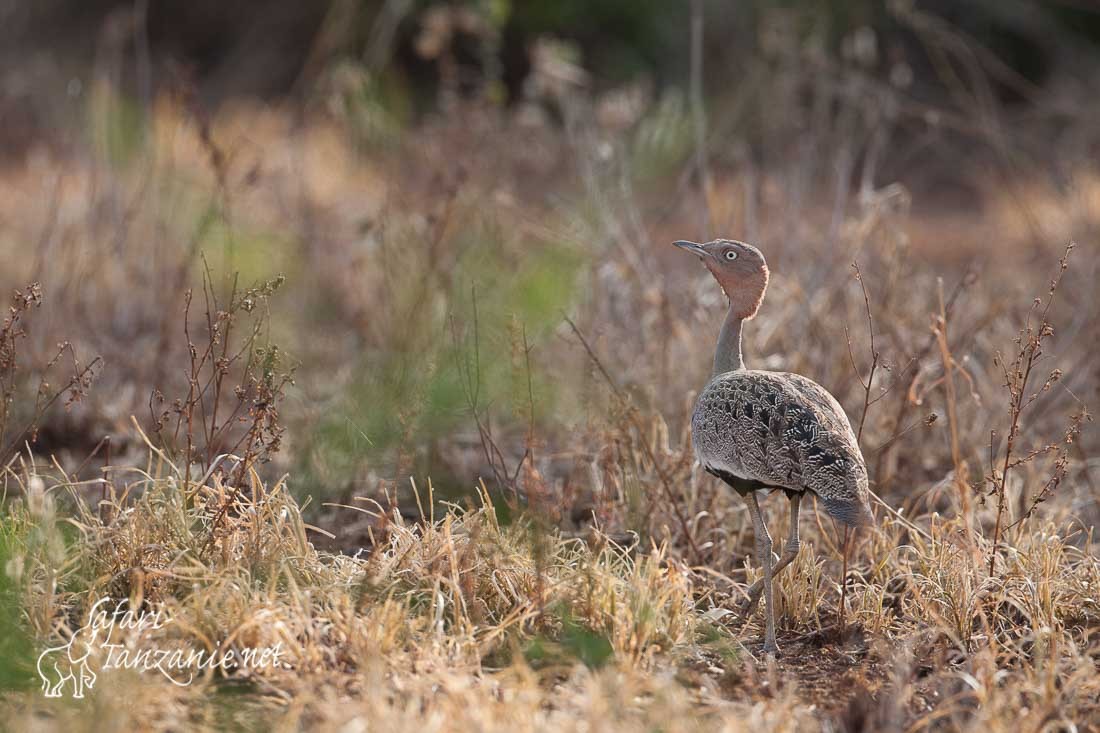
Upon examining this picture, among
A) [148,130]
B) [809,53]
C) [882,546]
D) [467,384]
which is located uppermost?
[809,53]

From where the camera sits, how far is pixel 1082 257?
6605mm

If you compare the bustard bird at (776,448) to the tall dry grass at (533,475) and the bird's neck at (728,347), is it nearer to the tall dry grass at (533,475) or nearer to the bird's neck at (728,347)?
the bird's neck at (728,347)

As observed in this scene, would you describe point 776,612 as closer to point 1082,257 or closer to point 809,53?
point 809,53

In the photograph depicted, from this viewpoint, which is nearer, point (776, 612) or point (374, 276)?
point (776, 612)

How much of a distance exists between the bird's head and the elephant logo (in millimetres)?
2215

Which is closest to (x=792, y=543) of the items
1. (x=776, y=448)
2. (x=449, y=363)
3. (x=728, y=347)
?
(x=776, y=448)

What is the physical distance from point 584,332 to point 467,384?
59.9 inches

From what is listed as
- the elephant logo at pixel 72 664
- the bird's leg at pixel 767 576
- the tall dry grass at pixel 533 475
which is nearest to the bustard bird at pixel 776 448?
the bird's leg at pixel 767 576

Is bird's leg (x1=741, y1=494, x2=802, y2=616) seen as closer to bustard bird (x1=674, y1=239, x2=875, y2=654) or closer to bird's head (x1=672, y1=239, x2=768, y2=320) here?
bustard bird (x1=674, y1=239, x2=875, y2=654)

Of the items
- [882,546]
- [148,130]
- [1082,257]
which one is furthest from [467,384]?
[1082,257]

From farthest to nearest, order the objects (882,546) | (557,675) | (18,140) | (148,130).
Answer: (18,140) → (148,130) → (882,546) → (557,675)

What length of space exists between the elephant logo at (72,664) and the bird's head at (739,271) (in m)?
2.22

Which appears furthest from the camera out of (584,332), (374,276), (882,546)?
(374,276)

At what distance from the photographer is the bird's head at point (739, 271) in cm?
409
